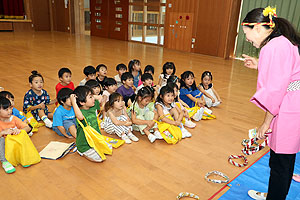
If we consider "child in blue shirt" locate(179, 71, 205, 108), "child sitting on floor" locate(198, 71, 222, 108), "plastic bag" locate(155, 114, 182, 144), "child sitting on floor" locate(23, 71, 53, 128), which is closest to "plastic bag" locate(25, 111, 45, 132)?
"child sitting on floor" locate(23, 71, 53, 128)

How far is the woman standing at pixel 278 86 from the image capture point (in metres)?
1.36

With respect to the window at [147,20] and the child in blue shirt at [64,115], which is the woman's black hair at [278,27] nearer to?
the child in blue shirt at [64,115]

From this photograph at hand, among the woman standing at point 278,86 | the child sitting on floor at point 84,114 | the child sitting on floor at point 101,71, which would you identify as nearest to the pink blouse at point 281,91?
the woman standing at point 278,86

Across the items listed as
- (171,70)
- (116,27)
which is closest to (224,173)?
(171,70)

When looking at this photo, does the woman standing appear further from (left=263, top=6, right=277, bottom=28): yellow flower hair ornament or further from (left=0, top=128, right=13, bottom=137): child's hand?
(left=0, top=128, right=13, bottom=137): child's hand

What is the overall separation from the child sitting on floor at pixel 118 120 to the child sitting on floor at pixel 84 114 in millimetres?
225

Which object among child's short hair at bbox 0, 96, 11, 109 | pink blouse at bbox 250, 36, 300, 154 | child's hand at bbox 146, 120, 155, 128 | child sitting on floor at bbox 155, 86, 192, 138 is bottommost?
child's hand at bbox 146, 120, 155, 128

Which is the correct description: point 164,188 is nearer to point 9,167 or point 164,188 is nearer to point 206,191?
point 206,191

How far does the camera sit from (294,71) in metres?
1.38

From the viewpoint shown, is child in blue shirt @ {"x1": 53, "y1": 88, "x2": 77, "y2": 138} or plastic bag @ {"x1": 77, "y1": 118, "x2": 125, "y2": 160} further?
child in blue shirt @ {"x1": 53, "y1": 88, "x2": 77, "y2": 138}

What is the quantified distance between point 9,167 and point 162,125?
1.58 m

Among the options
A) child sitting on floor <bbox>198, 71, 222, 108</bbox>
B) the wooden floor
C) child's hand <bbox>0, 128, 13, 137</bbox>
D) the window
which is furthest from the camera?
the window

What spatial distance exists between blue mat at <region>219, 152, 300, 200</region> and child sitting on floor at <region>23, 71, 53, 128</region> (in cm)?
218

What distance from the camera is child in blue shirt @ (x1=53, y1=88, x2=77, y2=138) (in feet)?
9.08
